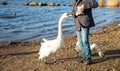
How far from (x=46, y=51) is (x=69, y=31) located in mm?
12955

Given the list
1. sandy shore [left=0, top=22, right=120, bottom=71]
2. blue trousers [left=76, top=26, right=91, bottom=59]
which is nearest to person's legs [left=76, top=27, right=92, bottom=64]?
blue trousers [left=76, top=26, right=91, bottom=59]

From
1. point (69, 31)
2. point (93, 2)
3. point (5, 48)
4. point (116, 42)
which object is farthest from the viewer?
point (69, 31)

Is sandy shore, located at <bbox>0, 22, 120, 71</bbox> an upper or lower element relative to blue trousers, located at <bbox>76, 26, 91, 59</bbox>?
lower

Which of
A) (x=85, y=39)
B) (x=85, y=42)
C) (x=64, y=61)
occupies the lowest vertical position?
(x=64, y=61)

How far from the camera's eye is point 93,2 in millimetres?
9664

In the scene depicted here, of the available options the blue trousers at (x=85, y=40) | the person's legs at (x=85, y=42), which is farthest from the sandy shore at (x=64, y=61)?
the blue trousers at (x=85, y=40)

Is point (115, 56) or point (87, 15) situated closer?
point (87, 15)

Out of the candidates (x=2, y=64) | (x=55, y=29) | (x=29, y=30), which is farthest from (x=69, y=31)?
(x=2, y=64)

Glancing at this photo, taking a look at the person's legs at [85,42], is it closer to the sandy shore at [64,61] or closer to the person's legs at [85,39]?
the person's legs at [85,39]

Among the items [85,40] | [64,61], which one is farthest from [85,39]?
[64,61]

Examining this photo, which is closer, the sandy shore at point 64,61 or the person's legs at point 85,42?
the person's legs at point 85,42

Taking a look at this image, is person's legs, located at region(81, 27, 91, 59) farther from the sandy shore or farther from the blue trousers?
the sandy shore

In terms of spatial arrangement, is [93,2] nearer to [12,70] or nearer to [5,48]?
[12,70]

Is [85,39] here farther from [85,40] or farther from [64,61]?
[64,61]
